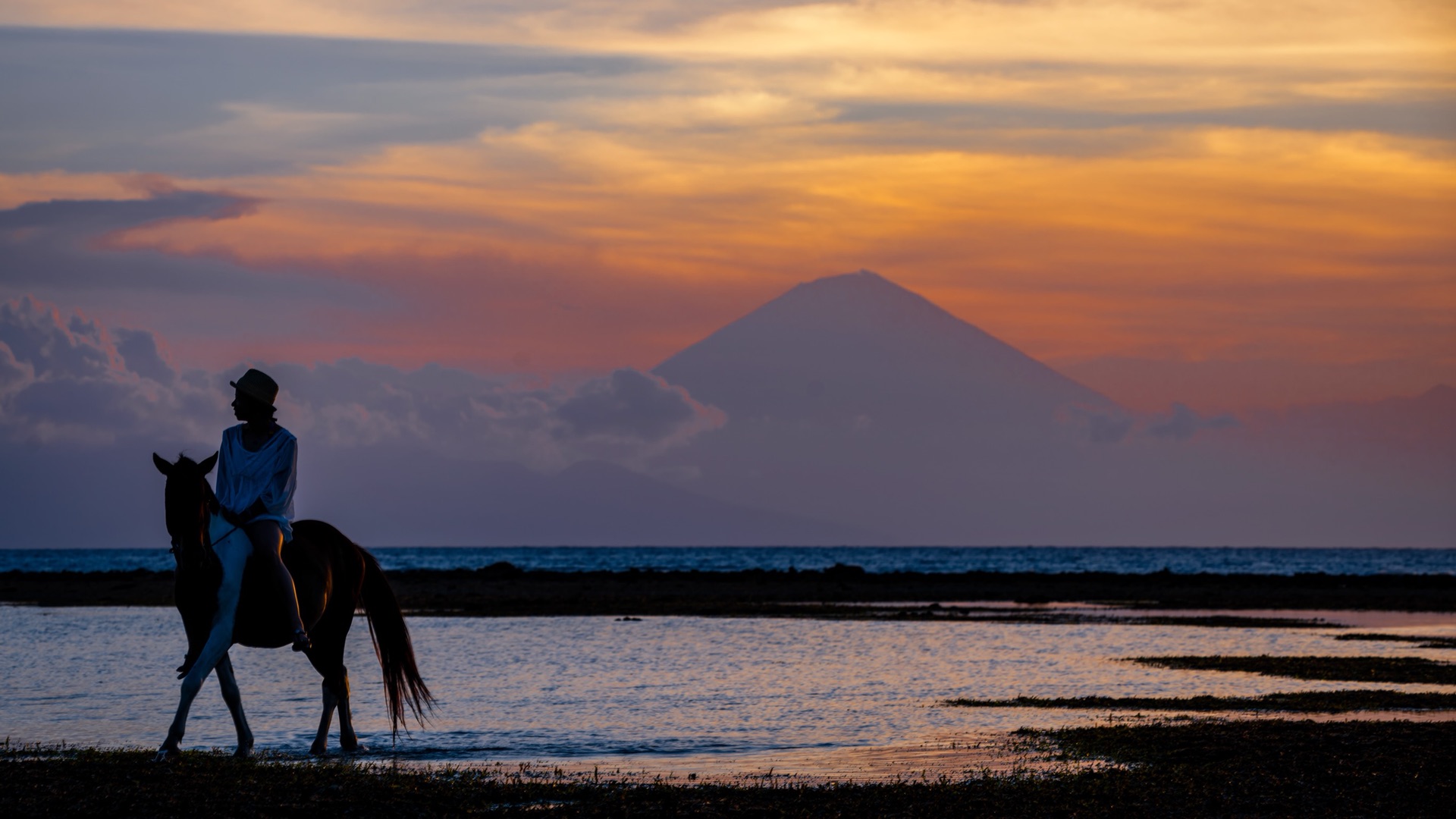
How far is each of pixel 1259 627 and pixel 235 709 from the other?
29637mm

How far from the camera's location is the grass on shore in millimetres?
10664

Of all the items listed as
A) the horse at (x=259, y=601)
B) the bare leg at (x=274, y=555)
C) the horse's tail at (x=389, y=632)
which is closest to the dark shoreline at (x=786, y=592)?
the horse's tail at (x=389, y=632)

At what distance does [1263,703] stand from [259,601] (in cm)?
1248

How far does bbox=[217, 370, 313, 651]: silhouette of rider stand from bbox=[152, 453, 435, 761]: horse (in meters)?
0.13

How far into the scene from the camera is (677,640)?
31.0 m

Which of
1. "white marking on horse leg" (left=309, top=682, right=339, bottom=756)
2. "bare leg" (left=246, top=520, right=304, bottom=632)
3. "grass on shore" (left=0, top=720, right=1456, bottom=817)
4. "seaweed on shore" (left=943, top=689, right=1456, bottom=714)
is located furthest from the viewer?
"seaweed on shore" (left=943, top=689, right=1456, bottom=714)

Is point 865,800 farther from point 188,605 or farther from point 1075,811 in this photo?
point 188,605

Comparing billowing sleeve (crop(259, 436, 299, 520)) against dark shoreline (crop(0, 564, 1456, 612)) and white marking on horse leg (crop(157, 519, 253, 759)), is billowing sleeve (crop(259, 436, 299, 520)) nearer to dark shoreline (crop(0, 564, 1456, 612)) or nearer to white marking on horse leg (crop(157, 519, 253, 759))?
white marking on horse leg (crop(157, 519, 253, 759))

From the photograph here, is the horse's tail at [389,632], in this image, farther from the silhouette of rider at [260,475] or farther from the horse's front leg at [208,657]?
the horse's front leg at [208,657]

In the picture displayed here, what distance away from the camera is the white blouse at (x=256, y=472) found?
529 inches

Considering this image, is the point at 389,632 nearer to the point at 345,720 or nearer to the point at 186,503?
the point at 345,720

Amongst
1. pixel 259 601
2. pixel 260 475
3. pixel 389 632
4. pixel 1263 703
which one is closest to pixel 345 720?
pixel 389 632

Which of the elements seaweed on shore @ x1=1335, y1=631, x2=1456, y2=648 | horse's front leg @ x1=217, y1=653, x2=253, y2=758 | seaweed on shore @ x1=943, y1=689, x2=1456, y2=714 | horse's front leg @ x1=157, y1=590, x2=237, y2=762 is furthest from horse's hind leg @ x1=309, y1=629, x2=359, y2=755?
seaweed on shore @ x1=1335, y1=631, x2=1456, y2=648

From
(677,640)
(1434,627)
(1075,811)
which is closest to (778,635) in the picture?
(677,640)
